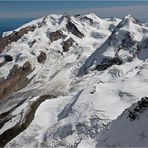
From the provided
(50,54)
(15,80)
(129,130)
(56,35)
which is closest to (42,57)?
(50,54)

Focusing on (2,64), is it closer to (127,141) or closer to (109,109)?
(109,109)

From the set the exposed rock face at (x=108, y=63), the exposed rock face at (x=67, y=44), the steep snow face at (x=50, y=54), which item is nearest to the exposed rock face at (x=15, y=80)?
the steep snow face at (x=50, y=54)

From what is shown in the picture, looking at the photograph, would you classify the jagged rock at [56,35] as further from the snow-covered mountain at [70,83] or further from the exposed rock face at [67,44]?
the exposed rock face at [67,44]

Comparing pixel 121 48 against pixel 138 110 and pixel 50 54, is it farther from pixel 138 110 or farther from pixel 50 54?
pixel 138 110

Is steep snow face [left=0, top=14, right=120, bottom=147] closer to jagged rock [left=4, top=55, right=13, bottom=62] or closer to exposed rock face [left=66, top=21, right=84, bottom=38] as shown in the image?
exposed rock face [left=66, top=21, right=84, bottom=38]

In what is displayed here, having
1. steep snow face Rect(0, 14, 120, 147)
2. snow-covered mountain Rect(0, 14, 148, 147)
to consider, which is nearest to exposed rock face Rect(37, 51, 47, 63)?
steep snow face Rect(0, 14, 120, 147)
